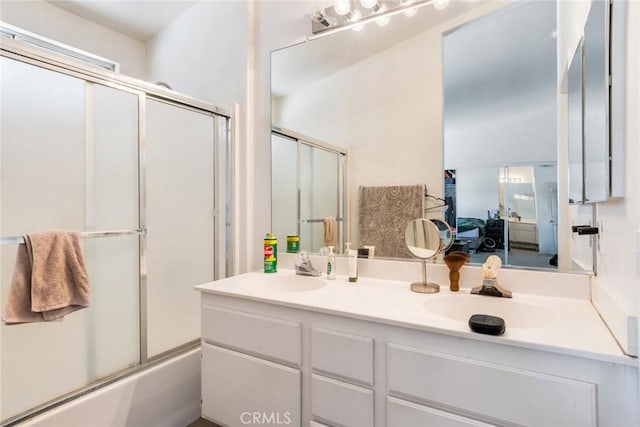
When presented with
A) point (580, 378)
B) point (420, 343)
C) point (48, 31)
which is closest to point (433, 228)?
point (420, 343)

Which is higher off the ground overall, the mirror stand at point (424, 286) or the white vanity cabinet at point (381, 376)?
the mirror stand at point (424, 286)

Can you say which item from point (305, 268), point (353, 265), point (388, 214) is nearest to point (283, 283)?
point (305, 268)

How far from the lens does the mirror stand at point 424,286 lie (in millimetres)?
→ 1272

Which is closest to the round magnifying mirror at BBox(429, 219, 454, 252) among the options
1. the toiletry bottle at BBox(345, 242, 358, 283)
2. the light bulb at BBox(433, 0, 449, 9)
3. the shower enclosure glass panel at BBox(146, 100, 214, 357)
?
the toiletry bottle at BBox(345, 242, 358, 283)

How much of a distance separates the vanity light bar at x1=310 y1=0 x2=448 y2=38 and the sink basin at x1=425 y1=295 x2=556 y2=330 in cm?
130

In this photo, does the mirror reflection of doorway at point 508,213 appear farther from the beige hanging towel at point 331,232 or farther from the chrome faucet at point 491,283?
the beige hanging towel at point 331,232

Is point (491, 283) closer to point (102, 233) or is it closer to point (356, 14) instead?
point (356, 14)

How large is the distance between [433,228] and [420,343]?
1.92 feet

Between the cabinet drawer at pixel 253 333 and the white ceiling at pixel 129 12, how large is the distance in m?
2.10

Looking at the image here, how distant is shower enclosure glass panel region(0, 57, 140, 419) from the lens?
1394mm

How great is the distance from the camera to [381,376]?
3.21ft

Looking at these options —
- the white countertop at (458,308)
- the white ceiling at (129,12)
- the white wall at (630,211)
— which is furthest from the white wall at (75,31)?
the white wall at (630,211)

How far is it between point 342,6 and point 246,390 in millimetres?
1836

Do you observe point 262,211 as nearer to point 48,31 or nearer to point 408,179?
point 408,179
